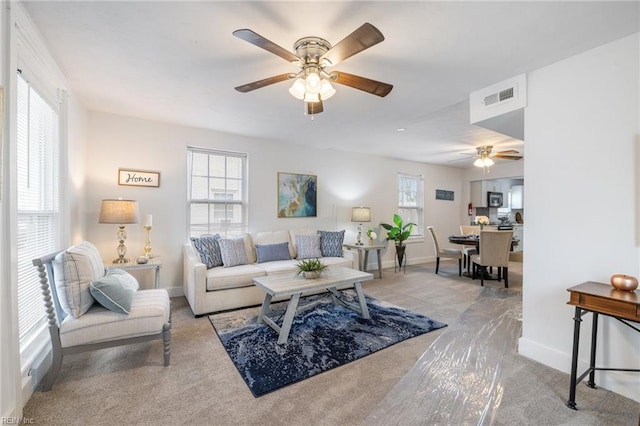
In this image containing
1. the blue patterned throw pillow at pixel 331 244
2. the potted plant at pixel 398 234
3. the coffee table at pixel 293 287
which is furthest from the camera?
the potted plant at pixel 398 234

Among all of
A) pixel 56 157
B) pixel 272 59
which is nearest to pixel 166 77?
pixel 272 59

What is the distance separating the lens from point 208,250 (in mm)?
3699

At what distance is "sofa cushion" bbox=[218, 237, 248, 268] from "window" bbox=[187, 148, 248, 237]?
0.53 m

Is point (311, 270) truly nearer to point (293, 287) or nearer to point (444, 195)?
point (293, 287)

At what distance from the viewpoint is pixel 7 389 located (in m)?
1.50

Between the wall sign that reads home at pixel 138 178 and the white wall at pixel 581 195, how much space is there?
4.38m

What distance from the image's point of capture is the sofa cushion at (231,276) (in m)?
3.27

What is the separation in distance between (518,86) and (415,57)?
1046 mm

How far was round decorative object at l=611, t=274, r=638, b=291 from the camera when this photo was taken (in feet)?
5.60

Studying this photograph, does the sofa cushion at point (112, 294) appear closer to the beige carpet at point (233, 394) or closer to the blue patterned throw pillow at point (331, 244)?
the beige carpet at point (233, 394)

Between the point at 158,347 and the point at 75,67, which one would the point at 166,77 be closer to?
the point at 75,67

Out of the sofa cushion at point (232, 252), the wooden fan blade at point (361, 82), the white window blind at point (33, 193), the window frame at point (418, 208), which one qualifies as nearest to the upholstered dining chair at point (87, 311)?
the white window blind at point (33, 193)

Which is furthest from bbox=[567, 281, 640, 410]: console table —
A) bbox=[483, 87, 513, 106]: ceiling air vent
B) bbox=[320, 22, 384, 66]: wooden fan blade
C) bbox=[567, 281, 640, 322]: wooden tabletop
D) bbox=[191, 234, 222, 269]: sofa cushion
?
bbox=[191, 234, 222, 269]: sofa cushion

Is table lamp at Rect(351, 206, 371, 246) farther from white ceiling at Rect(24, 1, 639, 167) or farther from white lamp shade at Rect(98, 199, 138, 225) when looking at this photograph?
white lamp shade at Rect(98, 199, 138, 225)
